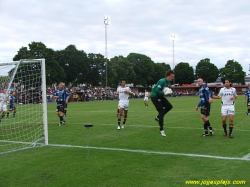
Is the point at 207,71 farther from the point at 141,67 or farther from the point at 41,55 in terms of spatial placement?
the point at 41,55

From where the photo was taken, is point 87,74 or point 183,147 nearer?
point 183,147

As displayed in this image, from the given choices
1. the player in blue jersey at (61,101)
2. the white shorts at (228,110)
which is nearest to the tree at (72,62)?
the player in blue jersey at (61,101)

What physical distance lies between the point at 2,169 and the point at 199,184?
167 inches

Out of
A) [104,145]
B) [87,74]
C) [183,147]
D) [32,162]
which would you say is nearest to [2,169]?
[32,162]

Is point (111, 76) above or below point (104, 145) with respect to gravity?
above

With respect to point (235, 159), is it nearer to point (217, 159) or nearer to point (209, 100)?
point (217, 159)

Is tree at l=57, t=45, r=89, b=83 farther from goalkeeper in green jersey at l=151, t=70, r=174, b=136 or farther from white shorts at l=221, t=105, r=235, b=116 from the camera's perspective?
white shorts at l=221, t=105, r=235, b=116

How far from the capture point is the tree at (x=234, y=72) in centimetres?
10794

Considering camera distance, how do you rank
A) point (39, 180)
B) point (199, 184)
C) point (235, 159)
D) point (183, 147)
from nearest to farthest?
point (199, 184), point (39, 180), point (235, 159), point (183, 147)

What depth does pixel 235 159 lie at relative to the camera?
257 inches

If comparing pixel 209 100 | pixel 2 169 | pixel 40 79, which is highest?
pixel 40 79

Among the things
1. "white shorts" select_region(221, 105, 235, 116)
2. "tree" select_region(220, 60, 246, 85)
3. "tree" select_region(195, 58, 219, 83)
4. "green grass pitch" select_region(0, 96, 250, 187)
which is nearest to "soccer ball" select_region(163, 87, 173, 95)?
"green grass pitch" select_region(0, 96, 250, 187)

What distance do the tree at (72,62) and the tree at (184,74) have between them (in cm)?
4786

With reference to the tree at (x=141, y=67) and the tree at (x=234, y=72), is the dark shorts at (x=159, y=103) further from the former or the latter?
the tree at (x=234, y=72)
